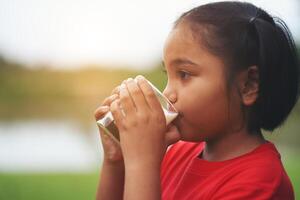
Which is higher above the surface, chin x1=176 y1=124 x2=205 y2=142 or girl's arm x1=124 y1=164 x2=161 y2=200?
chin x1=176 y1=124 x2=205 y2=142

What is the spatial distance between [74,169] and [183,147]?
8.81 ft

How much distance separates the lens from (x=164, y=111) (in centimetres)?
111

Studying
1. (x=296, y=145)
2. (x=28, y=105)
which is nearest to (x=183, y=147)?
(x=296, y=145)

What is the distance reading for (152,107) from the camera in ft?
3.60

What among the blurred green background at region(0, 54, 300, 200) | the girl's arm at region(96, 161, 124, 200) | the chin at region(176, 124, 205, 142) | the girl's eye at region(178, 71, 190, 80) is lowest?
the blurred green background at region(0, 54, 300, 200)

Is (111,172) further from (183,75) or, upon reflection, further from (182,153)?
(183,75)

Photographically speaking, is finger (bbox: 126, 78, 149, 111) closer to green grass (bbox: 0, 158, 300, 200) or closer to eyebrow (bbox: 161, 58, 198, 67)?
eyebrow (bbox: 161, 58, 198, 67)

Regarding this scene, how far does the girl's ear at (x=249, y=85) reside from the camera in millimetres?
1165

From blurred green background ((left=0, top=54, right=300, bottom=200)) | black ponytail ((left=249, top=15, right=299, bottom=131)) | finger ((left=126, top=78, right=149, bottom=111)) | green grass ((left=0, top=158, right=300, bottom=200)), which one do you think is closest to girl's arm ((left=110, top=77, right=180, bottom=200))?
finger ((left=126, top=78, right=149, bottom=111))

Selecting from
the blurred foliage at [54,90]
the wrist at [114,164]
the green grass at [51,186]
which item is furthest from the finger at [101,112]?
the blurred foliage at [54,90]

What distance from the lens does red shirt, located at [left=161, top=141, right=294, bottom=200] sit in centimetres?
108

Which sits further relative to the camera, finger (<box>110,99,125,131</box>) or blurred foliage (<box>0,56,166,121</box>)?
blurred foliage (<box>0,56,166,121</box>)

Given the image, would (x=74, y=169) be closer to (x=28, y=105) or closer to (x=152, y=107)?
(x=28, y=105)

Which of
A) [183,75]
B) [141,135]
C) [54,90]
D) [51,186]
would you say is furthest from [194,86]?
[54,90]
